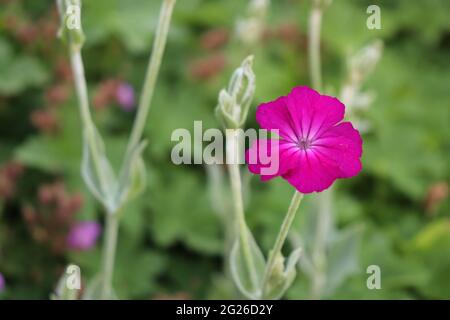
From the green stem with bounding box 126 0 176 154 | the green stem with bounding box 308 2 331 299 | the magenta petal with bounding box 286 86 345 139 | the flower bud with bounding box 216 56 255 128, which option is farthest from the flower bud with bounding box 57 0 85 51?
the green stem with bounding box 308 2 331 299

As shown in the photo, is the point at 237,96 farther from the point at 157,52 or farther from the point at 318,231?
the point at 318,231

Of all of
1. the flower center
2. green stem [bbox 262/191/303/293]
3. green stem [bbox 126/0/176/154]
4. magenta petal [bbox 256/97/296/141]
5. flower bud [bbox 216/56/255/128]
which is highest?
green stem [bbox 126/0/176/154]

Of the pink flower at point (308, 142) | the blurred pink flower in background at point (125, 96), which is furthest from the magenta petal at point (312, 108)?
the blurred pink flower in background at point (125, 96)

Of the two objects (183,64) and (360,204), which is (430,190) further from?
(183,64)

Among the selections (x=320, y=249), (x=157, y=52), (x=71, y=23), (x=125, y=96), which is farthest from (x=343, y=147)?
(x=125, y=96)

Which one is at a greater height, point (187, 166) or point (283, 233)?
point (187, 166)

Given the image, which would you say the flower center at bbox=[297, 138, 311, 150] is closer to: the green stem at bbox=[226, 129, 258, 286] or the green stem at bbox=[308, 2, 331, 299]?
the green stem at bbox=[226, 129, 258, 286]

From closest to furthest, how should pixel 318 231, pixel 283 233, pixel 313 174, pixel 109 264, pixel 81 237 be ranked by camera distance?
pixel 313 174
pixel 283 233
pixel 109 264
pixel 318 231
pixel 81 237
